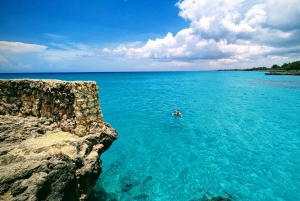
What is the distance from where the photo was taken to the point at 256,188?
432 inches

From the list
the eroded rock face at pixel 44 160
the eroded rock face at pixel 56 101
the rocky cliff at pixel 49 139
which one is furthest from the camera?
the eroded rock face at pixel 56 101

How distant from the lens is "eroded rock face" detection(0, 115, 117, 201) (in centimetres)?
502

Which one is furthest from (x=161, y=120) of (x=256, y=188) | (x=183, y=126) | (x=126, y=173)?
(x=256, y=188)

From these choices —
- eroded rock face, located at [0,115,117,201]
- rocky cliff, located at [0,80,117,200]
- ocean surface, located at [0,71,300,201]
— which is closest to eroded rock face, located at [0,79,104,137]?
rocky cliff, located at [0,80,117,200]

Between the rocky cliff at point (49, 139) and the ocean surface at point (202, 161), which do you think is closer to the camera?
the rocky cliff at point (49, 139)

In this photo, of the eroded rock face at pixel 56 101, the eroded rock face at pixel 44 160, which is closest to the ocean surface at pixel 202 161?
the eroded rock face at pixel 44 160

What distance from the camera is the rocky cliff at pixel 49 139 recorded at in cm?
525

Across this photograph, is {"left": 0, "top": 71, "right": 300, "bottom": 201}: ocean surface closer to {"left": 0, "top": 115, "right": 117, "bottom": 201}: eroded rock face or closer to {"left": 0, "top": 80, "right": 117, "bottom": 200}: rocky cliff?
{"left": 0, "top": 115, "right": 117, "bottom": 201}: eroded rock face

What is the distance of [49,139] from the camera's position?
7.17m

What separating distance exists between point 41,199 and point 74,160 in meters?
1.55

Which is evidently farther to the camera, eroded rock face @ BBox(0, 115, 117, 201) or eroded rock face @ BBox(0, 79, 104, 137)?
eroded rock face @ BBox(0, 79, 104, 137)

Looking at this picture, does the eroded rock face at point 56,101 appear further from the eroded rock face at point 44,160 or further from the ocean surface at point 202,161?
the ocean surface at point 202,161

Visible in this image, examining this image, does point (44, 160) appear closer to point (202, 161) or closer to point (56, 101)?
point (56, 101)

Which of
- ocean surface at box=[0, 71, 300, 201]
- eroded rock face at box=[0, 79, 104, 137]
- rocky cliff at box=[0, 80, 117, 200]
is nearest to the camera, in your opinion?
rocky cliff at box=[0, 80, 117, 200]
